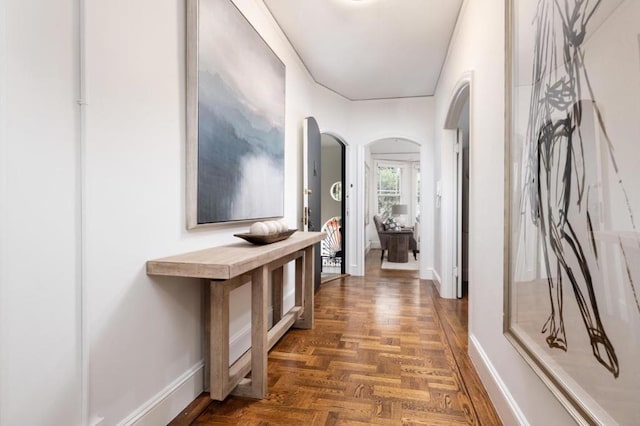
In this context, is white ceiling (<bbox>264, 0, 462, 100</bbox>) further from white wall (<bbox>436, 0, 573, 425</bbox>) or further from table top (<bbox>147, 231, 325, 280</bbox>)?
table top (<bbox>147, 231, 325, 280</bbox>)

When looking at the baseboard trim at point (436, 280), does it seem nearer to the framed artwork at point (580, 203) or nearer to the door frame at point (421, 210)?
the door frame at point (421, 210)

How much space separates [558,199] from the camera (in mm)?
1057

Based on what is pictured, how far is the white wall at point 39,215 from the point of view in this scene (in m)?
0.97

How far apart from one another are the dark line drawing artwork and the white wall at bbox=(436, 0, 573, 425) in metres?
0.41

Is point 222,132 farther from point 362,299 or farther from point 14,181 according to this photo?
point 362,299

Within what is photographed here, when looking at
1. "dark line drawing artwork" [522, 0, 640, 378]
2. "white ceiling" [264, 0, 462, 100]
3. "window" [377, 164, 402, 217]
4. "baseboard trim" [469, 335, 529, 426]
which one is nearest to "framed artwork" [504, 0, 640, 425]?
"dark line drawing artwork" [522, 0, 640, 378]

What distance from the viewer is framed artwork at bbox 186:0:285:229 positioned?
5.88 ft

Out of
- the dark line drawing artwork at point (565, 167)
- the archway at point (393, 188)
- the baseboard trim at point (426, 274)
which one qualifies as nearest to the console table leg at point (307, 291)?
the dark line drawing artwork at point (565, 167)

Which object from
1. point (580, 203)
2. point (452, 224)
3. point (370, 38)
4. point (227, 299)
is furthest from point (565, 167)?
point (452, 224)

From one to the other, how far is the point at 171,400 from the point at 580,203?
75.3 inches

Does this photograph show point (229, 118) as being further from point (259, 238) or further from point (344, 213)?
point (344, 213)

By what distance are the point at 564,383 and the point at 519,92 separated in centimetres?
110

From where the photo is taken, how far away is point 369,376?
7.04 ft

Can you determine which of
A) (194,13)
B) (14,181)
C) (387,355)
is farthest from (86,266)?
(387,355)
